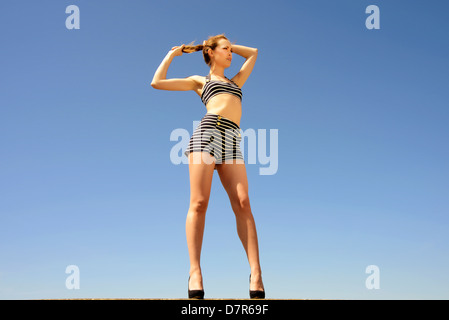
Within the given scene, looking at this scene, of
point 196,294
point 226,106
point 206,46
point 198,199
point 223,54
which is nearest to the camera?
point 196,294

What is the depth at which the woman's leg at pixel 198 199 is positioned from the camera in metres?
5.64

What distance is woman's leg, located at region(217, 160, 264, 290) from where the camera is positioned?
5762mm

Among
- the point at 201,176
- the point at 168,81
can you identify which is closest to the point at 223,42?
the point at 168,81

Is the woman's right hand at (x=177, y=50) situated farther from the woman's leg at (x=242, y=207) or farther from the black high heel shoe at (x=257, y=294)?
the black high heel shoe at (x=257, y=294)

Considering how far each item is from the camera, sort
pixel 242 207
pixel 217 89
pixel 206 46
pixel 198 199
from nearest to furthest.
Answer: pixel 198 199
pixel 242 207
pixel 217 89
pixel 206 46

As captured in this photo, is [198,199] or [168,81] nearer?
[198,199]

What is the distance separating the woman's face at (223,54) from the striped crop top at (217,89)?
1.21 feet

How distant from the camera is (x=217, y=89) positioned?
20.3 feet

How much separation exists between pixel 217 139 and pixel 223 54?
1415 mm

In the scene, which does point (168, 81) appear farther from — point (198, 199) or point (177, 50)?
point (198, 199)

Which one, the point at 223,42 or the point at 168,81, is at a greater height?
the point at 223,42
